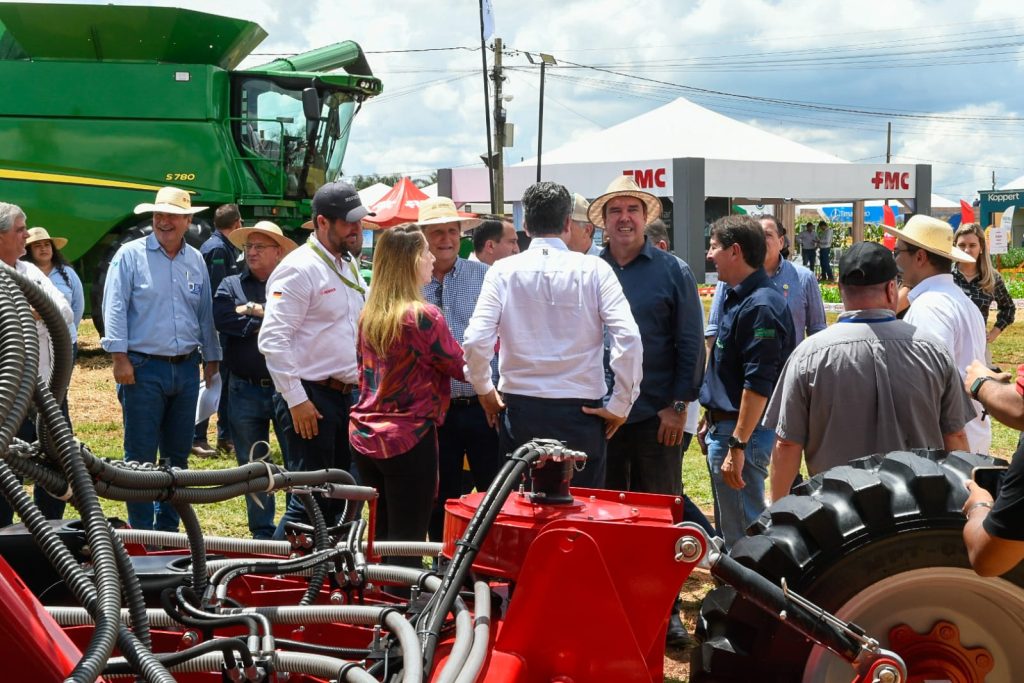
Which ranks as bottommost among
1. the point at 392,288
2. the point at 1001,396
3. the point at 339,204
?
the point at 1001,396

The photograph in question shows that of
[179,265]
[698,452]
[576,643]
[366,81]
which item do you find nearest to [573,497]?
[576,643]

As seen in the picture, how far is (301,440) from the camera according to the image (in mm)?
5145

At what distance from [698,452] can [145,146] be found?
969 centimetres

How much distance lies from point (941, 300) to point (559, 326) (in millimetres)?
1734

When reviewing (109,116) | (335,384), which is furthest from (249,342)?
(109,116)

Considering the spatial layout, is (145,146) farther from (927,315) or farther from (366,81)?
(927,315)

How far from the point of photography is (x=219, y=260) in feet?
28.0

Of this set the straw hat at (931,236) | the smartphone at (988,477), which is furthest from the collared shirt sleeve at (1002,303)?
the smartphone at (988,477)

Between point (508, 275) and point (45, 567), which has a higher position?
point (508, 275)

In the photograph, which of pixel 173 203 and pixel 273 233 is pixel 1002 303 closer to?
pixel 273 233

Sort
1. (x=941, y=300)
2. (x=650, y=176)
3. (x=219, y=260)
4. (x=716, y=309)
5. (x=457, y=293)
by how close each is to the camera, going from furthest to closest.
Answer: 1. (x=650, y=176)
2. (x=219, y=260)
3. (x=457, y=293)
4. (x=716, y=309)
5. (x=941, y=300)

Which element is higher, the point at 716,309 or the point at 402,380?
the point at 716,309

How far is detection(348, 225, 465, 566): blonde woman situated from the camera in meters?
4.43

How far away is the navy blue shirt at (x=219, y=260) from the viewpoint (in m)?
8.48
